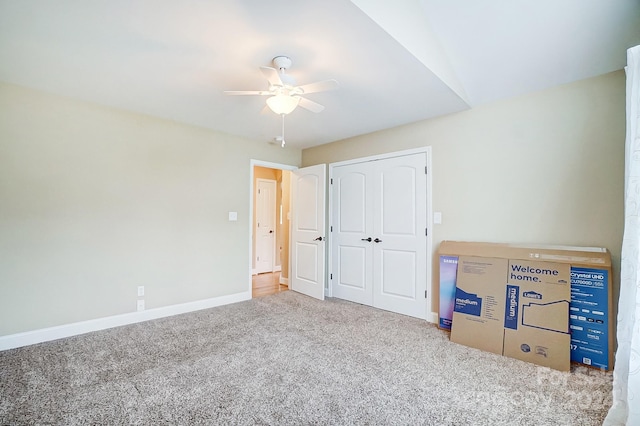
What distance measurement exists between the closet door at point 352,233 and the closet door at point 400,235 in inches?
4.9

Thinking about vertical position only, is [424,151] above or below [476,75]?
below

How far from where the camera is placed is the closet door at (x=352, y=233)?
13.3 ft

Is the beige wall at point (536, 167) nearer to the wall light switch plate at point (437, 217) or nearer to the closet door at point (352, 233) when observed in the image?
the wall light switch plate at point (437, 217)

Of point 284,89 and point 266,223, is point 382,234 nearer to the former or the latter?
point 284,89

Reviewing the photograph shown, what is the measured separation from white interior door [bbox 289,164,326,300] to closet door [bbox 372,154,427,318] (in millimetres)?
850

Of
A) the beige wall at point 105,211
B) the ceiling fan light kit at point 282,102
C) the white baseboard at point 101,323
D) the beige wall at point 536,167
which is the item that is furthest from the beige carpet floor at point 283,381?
the ceiling fan light kit at point 282,102

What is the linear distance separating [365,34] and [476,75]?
141 centimetres

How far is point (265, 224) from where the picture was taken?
253 inches

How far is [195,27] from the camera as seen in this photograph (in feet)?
6.04

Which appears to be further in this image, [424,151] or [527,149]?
[424,151]

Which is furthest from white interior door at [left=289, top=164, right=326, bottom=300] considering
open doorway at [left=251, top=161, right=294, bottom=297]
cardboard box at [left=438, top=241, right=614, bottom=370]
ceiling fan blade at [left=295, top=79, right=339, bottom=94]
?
cardboard box at [left=438, top=241, right=614, bottom=370]

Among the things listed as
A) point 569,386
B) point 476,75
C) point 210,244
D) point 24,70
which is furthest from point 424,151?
point 24,70

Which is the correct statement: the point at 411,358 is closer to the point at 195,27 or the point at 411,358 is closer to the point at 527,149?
the point at 527,149

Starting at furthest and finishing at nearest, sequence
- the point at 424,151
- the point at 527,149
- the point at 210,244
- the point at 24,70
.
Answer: the point at 210,244 < the point at 424,151 < the point at 527,149 < the point at 24,70
